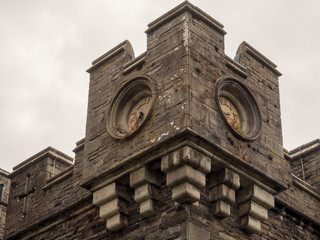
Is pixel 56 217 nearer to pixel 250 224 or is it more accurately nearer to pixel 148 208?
pixel 148 208

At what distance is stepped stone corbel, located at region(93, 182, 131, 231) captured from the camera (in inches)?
601

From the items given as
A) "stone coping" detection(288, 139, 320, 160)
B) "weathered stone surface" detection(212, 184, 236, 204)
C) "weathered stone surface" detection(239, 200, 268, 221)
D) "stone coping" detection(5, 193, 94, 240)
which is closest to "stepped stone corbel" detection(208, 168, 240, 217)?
"weathered stone surface" detection(212, 184, 236, 204)

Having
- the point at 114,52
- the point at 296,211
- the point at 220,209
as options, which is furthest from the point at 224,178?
the point at 114,52

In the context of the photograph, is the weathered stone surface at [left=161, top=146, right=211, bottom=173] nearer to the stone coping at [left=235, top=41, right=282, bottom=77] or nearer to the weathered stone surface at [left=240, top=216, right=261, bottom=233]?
the weathered stone surface at [left=240, top=216, right=261, bottom=233]

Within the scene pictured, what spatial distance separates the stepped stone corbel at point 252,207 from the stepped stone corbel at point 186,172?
3.87ft

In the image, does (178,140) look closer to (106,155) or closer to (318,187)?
(106,155)

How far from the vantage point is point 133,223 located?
1515cm

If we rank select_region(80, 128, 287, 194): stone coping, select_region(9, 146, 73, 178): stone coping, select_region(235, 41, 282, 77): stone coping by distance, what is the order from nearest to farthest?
1. select_region(80, 128, 287, 194): stone coping
2. select_region(235, 41, 282, 77): stone coping
3. select_region(9, 146, 73, 178): stone coping

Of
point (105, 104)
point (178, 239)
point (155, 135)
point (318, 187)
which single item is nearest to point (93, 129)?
point (105, 104)

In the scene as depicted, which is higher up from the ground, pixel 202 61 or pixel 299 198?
pixel 202 61

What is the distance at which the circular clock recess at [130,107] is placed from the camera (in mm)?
15727

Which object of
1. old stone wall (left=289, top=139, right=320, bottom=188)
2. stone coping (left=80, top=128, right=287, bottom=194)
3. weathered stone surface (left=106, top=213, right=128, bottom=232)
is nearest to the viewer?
stone coping (left=80, top=128, right=287, bottom=194)

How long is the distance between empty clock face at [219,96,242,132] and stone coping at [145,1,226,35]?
1.36 metres

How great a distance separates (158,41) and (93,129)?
6.80 feet
